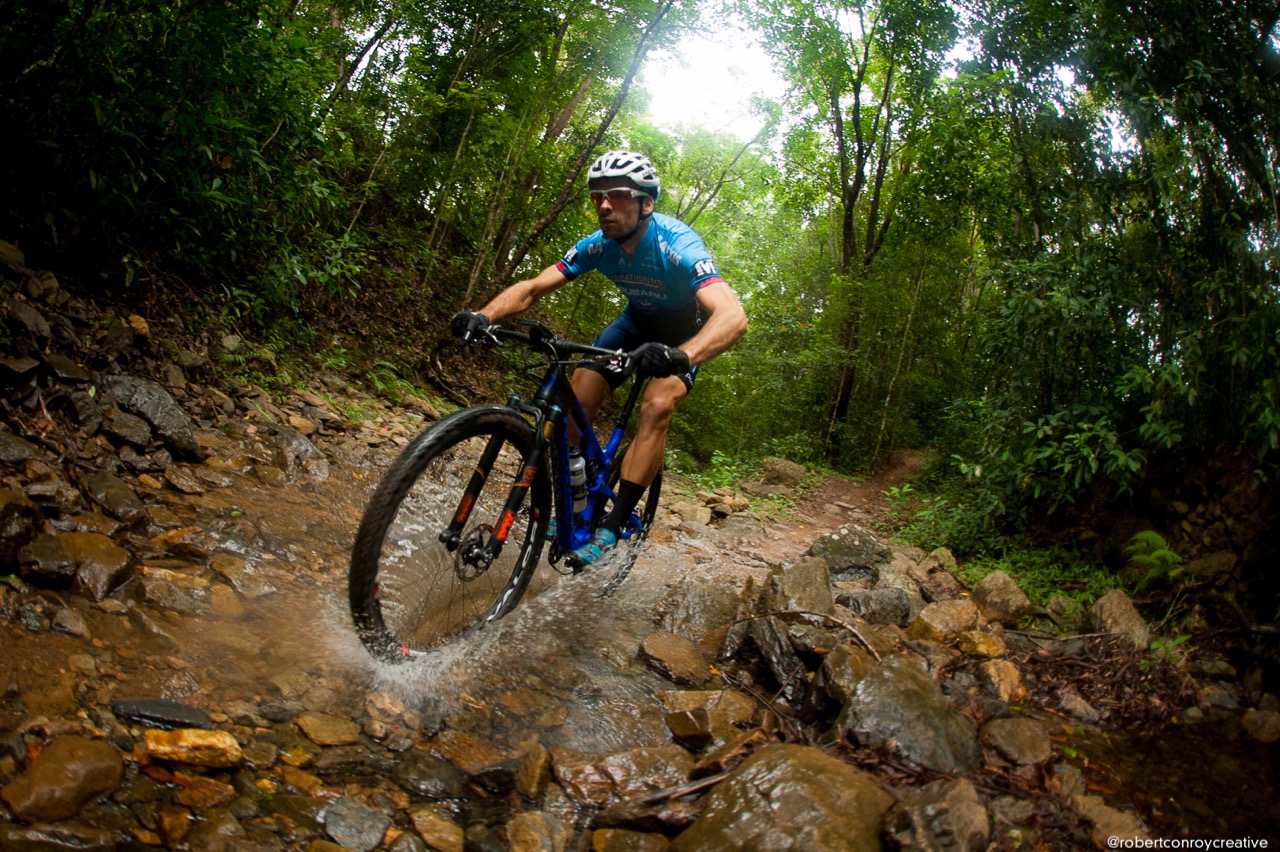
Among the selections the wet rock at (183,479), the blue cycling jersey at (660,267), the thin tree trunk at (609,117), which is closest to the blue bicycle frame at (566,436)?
the blue cycling jersey at (660,267)

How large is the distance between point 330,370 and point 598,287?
25.4 ft

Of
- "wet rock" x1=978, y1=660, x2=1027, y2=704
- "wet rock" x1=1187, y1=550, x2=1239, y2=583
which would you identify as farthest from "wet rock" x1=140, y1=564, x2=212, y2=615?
"wet rock" x1=1187, y1=550, x2=1239, y2=583

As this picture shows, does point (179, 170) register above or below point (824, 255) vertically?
below

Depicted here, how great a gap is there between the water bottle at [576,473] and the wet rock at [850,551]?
100 inches

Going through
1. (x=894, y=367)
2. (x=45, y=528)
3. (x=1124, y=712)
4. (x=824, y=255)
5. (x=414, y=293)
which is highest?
(x=824, y=255)

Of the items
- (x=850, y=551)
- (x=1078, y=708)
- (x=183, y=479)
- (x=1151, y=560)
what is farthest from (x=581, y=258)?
(x=1151, y=560)

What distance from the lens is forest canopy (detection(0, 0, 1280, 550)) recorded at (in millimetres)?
4141

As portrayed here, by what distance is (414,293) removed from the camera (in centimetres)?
989

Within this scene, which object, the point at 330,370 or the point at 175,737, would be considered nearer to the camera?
the point at 175,737

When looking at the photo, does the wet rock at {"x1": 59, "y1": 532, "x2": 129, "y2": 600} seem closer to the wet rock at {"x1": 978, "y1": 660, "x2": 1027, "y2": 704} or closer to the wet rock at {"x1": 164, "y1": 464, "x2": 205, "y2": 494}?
the wet rock at {"x1": 164, "y1": 464, "x2": 205, "y2": 494}

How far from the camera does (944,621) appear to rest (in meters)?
3.71

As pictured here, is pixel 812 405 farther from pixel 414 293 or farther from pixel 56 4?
pixel 56 4

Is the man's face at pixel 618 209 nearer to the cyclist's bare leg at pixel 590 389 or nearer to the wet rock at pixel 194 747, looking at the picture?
the cyclist's bare leg at pixel 590 389

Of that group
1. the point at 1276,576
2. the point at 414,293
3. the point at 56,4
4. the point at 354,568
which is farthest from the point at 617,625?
the point at 414,293
